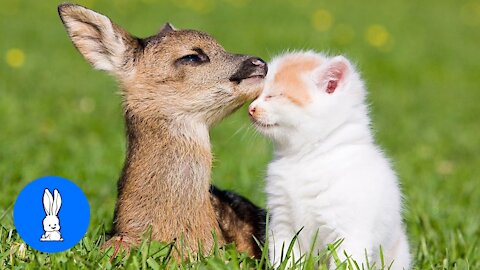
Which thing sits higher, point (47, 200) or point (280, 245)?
point (47, 200)

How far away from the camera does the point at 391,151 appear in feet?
28.9

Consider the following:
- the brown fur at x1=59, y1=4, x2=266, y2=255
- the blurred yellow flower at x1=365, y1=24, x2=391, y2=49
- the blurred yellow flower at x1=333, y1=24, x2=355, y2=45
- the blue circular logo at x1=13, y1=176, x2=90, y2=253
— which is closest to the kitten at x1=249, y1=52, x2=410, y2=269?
the brown fur at x1=59, y1=4, x2=266, y2=255

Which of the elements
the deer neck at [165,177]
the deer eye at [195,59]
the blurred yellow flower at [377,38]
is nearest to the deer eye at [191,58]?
the deer eye at [195,59]

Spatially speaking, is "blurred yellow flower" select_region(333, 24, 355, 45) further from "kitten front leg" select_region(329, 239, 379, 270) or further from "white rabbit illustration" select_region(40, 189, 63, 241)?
"white rabbit illustration" select_region(40, 189, 63, 241)

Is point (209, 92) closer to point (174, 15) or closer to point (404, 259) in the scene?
point (404, 259)

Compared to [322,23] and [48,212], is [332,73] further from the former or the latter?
[322,23]

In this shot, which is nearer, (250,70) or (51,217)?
(51,217)

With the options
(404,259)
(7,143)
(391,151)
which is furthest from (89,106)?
(404,259)

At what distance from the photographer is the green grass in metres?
5.50

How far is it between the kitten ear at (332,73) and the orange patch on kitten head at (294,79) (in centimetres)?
9

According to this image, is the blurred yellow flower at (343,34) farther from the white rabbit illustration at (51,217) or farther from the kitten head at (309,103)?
the white rabbit illustration at (51,217)

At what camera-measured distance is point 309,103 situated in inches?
173

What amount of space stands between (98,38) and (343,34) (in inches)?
392

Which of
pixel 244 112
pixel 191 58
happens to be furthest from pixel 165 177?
pixel 244 112
